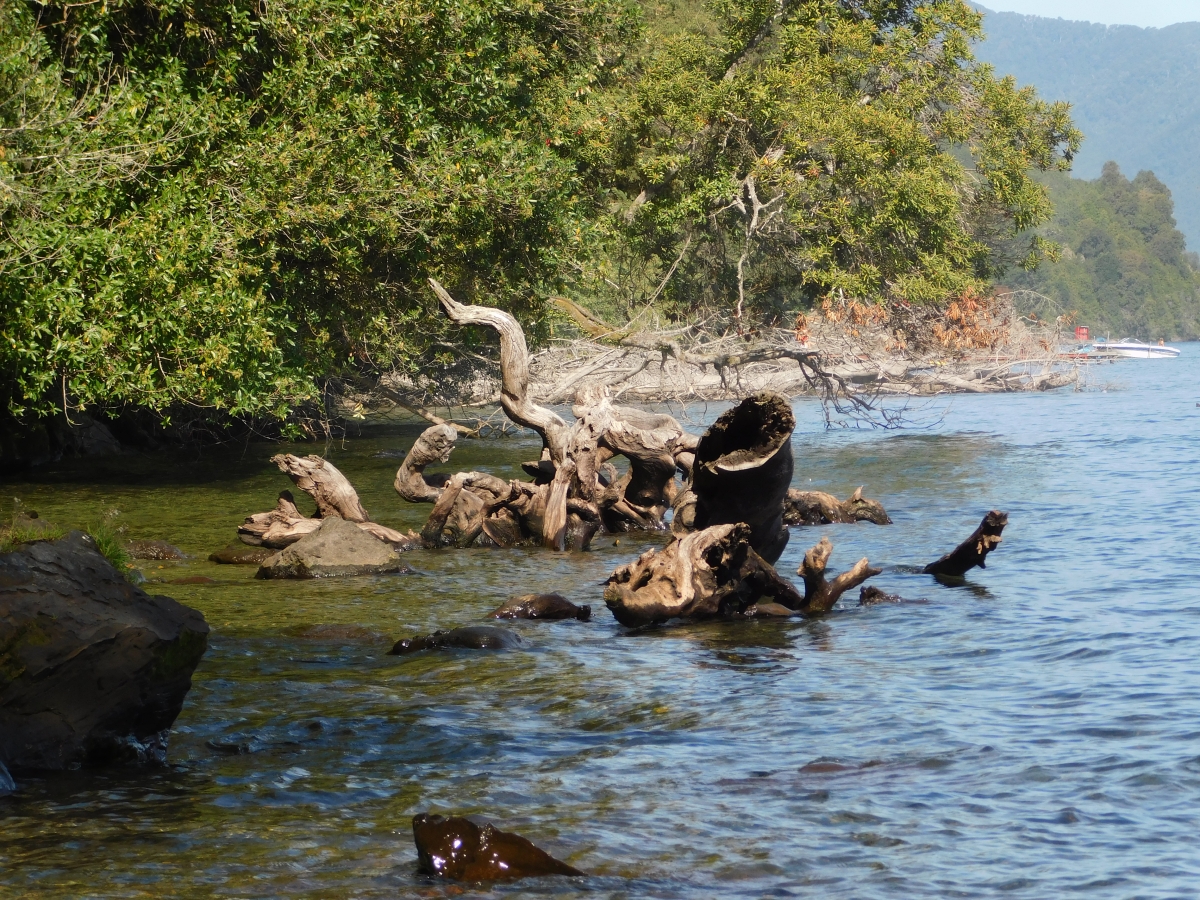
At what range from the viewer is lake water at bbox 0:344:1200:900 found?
608 cm

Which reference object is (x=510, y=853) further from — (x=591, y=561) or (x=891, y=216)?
(x=891, y=216)

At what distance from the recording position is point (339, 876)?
590 centimetres

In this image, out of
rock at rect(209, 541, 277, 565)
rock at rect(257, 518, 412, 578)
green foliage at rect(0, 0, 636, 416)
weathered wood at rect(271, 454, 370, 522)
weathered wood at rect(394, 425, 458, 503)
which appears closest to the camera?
rock at rect(257, 518, 412, 578)

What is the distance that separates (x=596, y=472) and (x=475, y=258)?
303 inches

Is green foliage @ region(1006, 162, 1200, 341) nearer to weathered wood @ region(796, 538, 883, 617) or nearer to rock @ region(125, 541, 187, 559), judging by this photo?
rock @ region(125, 541, 187, 559)

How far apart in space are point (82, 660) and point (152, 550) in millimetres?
9241

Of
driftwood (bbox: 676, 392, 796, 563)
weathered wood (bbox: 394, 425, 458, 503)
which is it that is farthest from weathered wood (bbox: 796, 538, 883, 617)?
weathered wood (bbox: 394, 425, 458, 503)

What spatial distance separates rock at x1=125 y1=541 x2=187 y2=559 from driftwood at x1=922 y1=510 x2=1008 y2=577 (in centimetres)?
902

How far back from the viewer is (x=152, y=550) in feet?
52.5

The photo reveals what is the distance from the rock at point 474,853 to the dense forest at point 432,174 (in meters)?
13.3

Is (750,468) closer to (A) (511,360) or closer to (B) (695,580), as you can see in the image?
(B) (695,580)

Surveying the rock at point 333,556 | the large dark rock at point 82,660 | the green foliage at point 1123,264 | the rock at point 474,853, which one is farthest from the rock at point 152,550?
the green foliage at point 1123,264

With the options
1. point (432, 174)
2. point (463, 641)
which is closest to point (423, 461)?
point (432, 174)

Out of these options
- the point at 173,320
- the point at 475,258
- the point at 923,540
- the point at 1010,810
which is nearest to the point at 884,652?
the point at 1010,810
